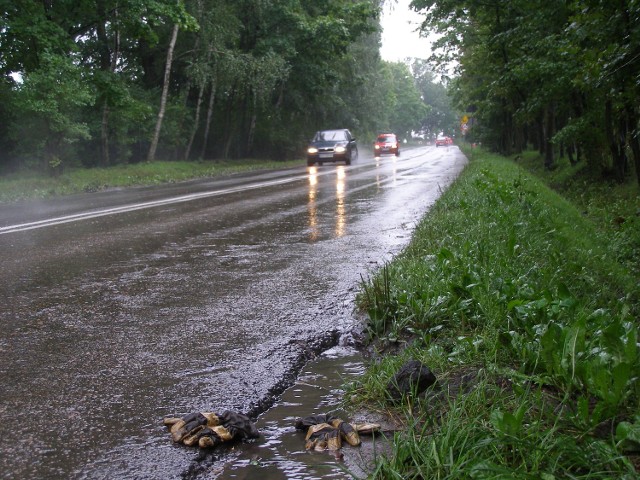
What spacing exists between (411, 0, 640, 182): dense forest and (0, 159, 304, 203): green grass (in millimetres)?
10518

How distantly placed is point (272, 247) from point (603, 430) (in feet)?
19.0

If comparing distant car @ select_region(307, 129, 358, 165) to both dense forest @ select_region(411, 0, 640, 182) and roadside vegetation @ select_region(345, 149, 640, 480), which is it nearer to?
dense forest @ select_region(411, 0, 640, 182)

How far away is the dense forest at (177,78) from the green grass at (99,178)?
87cm

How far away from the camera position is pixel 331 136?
34.5 metres

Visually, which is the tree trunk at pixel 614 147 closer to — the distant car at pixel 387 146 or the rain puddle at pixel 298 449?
the rain puddle at pixel 298 449

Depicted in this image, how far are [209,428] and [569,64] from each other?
14228 mm

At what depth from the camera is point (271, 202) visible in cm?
1378

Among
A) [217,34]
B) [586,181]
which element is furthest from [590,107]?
[217,34]

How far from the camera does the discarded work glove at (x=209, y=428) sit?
9.71 ft

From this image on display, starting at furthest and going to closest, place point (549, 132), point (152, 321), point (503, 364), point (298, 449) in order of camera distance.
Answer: point (549, 132), point (152, 321), point (503, 364), point (298, 449)

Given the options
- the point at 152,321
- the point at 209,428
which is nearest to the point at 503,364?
the point at 209,428

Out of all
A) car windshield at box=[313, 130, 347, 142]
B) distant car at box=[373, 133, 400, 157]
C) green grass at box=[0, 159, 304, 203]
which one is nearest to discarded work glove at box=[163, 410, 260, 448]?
green grass at box=[0, 159, 304, 203]

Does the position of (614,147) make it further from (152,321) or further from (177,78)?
(177,78)

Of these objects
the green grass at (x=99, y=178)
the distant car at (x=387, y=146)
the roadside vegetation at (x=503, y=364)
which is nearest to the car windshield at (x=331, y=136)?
the green grass at (x=99, y=178)
